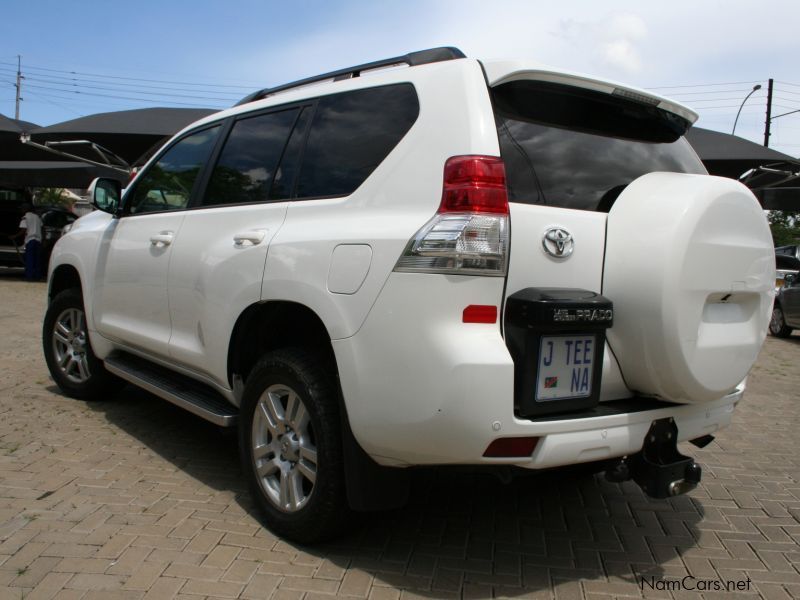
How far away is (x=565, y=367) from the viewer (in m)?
2.48

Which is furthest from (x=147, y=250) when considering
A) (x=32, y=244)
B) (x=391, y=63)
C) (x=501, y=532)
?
(x=32, y=244)

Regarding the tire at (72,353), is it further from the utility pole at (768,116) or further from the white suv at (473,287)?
the utility pole at (768,116)

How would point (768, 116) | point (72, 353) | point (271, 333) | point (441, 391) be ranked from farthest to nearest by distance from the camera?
point (768, 116), point (72, 353), point (271, 333), point (441, 391)

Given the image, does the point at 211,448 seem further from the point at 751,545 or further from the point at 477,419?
the point at 751,545

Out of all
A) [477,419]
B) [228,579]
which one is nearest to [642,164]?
[477,419]

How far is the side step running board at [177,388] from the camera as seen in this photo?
11.3 ft

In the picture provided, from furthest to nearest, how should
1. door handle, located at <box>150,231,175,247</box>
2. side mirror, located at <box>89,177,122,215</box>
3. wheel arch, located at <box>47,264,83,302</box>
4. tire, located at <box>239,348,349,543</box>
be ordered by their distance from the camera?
wheel arch, located at <box>47,264,83,302</box> → side mirror, located at <box>89,177,122,215</box> → door handle, located at <box>150,231,175,247</box> → tire, located at <box>239,348,349,543</box>

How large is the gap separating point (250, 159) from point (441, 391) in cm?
184

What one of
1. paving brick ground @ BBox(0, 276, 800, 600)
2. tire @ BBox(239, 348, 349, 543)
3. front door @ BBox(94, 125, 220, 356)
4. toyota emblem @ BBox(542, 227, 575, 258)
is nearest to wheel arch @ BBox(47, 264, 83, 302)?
front door @ BBox(94, 125, 220, 356)

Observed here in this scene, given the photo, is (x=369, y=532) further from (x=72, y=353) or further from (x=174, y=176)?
(x=72, y=353)

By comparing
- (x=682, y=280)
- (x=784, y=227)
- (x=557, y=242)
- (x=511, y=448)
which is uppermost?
(x=557, y=242)

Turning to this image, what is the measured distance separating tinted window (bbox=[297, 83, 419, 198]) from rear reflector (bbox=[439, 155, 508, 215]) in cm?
38

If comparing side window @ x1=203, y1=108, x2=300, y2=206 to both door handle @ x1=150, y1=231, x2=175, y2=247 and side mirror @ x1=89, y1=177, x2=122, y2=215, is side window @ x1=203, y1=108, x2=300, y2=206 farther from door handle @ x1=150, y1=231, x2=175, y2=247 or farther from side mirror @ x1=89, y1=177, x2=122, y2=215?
side mirror @ x1=89, y1=177, x2=122, y2=215

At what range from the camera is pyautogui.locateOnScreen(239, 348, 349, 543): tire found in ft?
8.97
